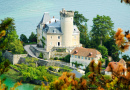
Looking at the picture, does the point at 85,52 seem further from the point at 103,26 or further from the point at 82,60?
the point at 103,26

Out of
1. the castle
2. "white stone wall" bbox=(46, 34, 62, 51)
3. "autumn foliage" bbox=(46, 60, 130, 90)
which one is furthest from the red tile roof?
"autumn foliage" bbox=(46, 60, 130, 90)

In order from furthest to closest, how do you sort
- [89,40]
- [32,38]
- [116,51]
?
[32,38] < [89,40] < [116,51]

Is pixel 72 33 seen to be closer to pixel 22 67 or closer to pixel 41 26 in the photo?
pixel 41 26

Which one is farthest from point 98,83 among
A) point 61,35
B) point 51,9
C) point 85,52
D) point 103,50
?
point 51,9

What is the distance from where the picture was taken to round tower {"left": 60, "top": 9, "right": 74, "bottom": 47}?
114 ft

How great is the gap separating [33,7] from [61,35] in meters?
21.3

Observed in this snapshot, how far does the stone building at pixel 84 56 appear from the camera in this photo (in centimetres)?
3291

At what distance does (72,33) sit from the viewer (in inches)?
1416

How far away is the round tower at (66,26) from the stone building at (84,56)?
205 cm

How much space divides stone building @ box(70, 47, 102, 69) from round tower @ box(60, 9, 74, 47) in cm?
205

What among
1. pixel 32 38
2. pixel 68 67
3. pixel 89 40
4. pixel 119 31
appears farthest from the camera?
pixel 32 38

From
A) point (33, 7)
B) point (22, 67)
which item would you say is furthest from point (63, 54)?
point (33, 7)

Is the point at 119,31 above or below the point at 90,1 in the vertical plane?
below

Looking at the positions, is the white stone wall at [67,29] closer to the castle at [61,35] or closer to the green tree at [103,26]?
the castle at [61,35]
